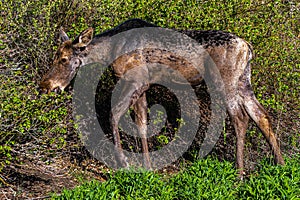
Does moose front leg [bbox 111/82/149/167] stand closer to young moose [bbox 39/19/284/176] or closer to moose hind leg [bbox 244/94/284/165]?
young moose [bbox 39/19/284/176]

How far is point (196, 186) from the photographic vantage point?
16.6 feet

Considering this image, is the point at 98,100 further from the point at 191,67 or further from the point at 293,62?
the point at 293,62

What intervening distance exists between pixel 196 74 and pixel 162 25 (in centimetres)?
108

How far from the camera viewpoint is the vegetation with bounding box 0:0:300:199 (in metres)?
5.18

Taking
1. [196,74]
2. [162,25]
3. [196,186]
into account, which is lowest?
[196,186]

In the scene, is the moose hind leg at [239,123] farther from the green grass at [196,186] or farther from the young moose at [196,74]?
the green grass at [196,186]

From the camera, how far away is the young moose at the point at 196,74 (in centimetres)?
616

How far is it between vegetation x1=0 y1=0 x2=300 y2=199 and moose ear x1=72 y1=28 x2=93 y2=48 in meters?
0.36

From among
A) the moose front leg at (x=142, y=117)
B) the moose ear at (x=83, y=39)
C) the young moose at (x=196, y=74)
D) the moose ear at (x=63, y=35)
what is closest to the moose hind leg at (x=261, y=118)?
the young moose at (x=196, y=74)

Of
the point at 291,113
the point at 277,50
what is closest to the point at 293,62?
the point at 277,50

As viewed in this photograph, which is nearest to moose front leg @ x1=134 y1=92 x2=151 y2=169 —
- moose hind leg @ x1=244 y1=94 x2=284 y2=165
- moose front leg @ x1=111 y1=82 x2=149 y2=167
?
moose front leg @ x1=111 y1=82 x2=149 y2=167

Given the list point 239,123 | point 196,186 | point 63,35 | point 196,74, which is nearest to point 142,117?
point 196,74

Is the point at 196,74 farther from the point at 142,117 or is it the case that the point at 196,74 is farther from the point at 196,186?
the point at 196,186

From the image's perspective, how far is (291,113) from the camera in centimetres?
750
